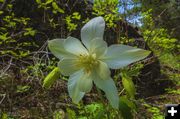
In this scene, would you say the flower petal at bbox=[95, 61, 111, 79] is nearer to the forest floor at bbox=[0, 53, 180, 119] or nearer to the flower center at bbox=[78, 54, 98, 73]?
the flower center at bbox=[78, 54, 98, 73]

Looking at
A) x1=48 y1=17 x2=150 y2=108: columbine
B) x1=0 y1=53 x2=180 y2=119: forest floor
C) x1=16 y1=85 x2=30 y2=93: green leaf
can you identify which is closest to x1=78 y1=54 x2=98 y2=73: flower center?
x1=48 y1=17 x2=150 y2=108: columbine

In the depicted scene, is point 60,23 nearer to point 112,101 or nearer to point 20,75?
point 20,75

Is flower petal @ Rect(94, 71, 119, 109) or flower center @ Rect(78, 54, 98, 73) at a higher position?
flower center @ Rect(78, 54, 98, 73)

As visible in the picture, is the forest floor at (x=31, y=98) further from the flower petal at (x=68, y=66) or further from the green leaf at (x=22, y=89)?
the flower petal at (x=68, y=66)

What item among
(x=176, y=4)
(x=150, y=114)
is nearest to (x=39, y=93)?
(x=150, y=114)

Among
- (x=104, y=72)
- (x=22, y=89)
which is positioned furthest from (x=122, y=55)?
(x=22, y=89)

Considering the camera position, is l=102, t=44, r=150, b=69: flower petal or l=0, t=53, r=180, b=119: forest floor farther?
l=0, t=53, r=180, b=119: forest floor

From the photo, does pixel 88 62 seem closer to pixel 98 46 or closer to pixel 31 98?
pixel 98 46
